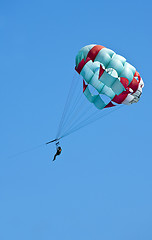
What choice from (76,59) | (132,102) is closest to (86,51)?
(76,59)

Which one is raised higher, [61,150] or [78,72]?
[78,72]

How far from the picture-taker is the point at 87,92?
186ft

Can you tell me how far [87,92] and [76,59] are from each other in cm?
255

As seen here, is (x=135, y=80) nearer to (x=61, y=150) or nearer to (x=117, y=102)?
(x=117, y=102)

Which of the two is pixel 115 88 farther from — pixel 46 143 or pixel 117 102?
pixel 46 143

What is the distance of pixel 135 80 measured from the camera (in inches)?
2138

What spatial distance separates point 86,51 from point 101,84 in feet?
8.45

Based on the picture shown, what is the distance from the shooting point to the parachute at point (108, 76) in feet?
176

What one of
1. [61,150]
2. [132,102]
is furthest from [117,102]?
[61,150]

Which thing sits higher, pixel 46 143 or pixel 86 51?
pixel 86 51

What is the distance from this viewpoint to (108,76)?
53781 millimetres

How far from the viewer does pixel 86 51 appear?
179ft

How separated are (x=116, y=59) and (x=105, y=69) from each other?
1.05m

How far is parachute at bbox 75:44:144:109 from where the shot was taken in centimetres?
5369
